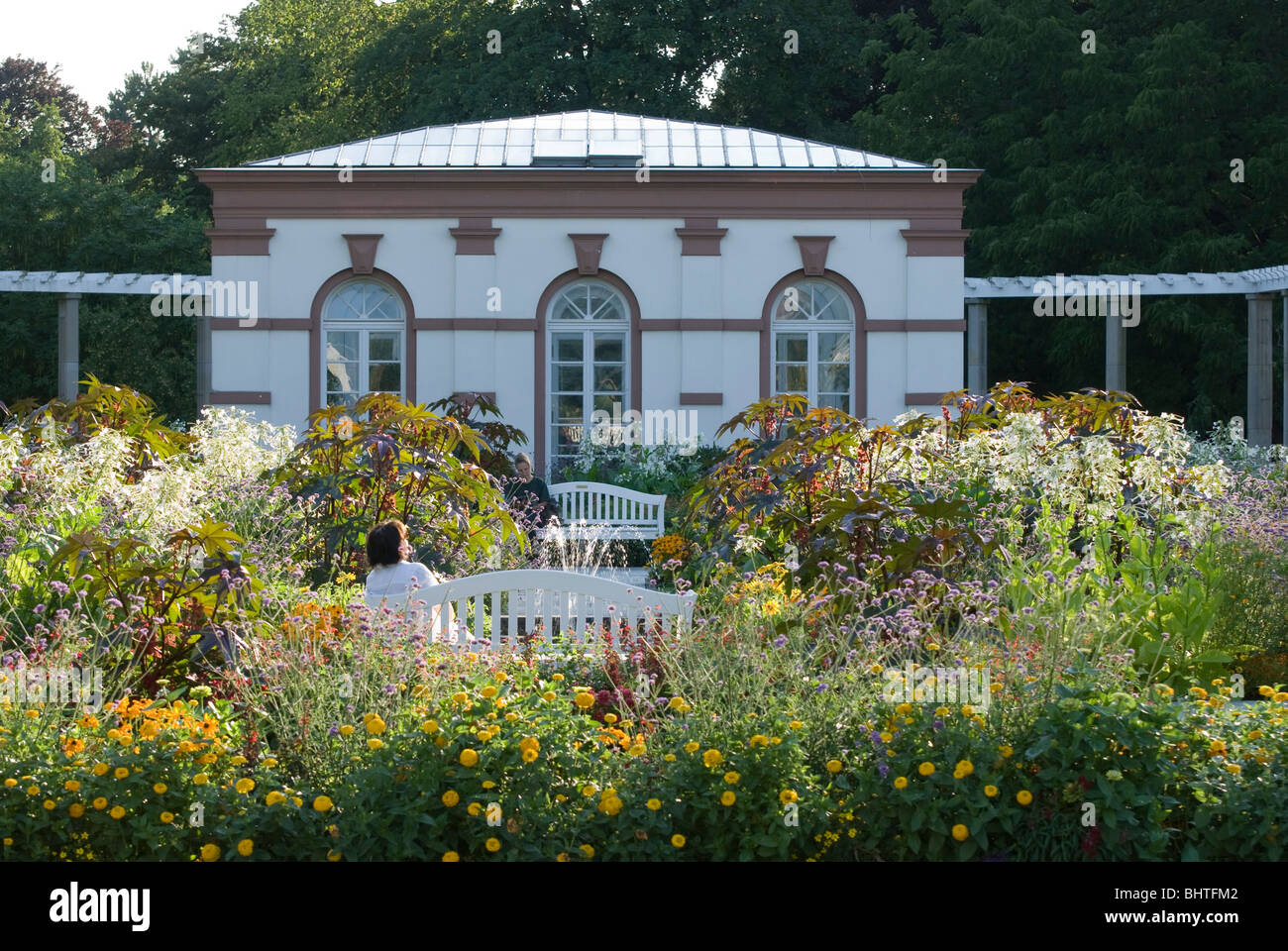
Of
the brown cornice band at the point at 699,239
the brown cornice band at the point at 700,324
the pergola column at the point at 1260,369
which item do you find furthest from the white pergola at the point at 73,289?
the pergola column at the point at 1260,369

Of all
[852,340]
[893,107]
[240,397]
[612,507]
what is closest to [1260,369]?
[852,340]

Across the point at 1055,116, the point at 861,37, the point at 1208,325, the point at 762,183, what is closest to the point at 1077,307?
the point at 1208,325

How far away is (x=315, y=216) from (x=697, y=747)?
1247 cm

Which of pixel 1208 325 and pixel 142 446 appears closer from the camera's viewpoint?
pixel 142 446

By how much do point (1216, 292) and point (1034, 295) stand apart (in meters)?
2.28

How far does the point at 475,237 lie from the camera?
50.4 feet

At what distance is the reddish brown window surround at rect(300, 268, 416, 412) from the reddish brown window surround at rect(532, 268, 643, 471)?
1.35 meters

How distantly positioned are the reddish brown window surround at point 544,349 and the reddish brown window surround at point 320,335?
1.35 metres

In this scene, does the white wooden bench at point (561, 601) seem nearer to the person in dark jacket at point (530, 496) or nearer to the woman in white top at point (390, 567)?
the woman in white top at point (390, 567)

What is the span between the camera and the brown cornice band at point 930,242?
15.5 m
